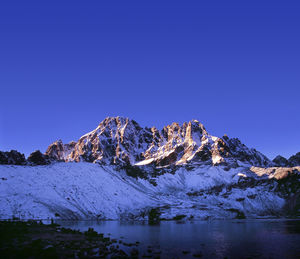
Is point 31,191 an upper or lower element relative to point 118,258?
upper

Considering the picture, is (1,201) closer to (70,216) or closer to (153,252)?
(70,216)

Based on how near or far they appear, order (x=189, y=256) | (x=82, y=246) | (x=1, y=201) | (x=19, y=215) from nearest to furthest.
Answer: (x=189, y=256) < (x=82, y=246) < (x=19, y=215) < (x=1, y=201)

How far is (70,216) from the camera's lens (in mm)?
188000

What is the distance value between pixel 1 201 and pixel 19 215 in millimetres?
21643

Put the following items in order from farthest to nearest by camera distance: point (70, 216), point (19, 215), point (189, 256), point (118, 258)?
point (70, 216) → point (19, 215) → point (189, 256) → point (118, 258)

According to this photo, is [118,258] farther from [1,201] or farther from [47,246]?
[1,201]

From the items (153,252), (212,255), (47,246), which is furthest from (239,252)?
(47,246)

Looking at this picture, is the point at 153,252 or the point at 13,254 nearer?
the point at 13,254

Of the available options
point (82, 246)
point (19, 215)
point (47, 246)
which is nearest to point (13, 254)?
point (47, 246)

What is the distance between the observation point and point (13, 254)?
51969 millimetres

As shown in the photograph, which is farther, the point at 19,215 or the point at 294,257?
the point at 19,215

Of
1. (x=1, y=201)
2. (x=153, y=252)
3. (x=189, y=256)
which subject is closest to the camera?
(x=189, y=256)

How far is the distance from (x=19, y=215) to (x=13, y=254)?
11599cm

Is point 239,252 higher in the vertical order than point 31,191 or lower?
lower
